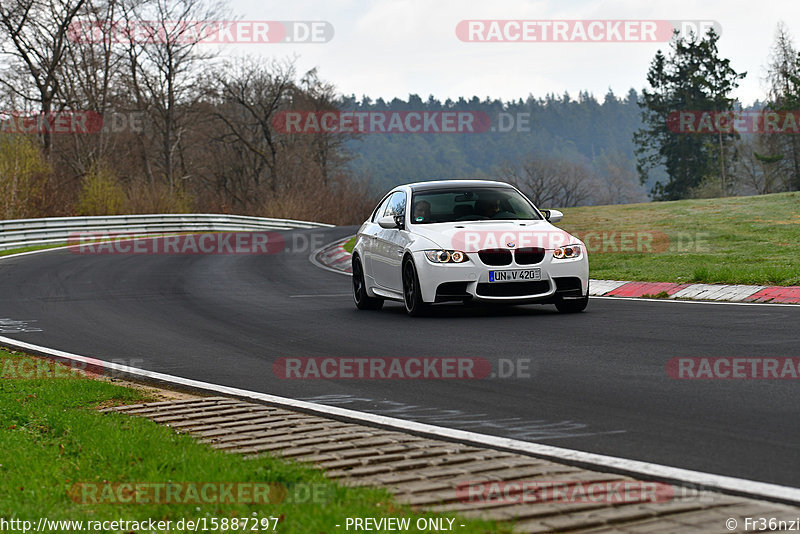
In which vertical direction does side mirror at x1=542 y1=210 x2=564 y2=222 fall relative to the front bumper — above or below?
above

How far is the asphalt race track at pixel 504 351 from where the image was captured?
612 centimetres

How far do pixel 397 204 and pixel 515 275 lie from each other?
2725 mm

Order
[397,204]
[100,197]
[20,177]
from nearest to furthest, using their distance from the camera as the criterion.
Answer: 1. [397,204]
2. [20,177]
3. [100,197]

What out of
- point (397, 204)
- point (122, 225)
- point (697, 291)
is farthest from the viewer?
point (122, 225)

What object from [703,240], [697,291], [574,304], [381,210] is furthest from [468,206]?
[703,240]

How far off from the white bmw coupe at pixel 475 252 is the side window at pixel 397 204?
38 mm

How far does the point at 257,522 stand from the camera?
434cm

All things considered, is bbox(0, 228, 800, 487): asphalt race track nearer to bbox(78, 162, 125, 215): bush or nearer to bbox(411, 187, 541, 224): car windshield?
bbox(411, 187, 541, 224): car windshield

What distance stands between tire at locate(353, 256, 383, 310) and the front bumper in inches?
87.2

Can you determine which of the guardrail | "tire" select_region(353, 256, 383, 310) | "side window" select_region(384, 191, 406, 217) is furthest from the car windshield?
the guardrail

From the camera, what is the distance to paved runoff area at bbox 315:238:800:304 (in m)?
13.8

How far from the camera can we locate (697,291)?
15195 millimetres

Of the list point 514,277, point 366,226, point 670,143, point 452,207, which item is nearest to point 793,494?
point 514,277

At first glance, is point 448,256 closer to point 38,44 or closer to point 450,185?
point 450,185
